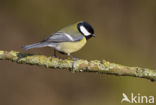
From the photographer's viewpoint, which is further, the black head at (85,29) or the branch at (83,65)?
the black head at (85,29)

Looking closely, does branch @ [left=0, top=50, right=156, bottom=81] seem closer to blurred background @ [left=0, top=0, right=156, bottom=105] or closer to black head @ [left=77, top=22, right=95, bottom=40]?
black head @ [left=77, top=22, right=95, bottom=40]

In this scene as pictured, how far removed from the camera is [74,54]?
3.68 metres

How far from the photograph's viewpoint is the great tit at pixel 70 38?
248 cm

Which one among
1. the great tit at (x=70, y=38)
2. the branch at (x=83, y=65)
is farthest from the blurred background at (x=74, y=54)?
the branch at (x=83, y=65)

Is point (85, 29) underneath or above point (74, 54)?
above

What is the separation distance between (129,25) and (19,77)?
1444 mm

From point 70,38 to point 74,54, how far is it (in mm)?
1068

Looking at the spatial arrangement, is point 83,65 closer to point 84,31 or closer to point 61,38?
point 61,38

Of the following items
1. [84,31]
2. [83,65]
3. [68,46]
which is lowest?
[83,65]

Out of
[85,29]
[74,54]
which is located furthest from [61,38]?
[74,54]

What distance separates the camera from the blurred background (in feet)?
12.3

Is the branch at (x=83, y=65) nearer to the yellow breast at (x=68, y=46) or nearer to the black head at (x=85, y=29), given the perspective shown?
the yellow breast at (x=68, y=46)

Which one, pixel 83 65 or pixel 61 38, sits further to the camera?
pixel 61 38

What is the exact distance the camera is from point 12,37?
3.85 meters
